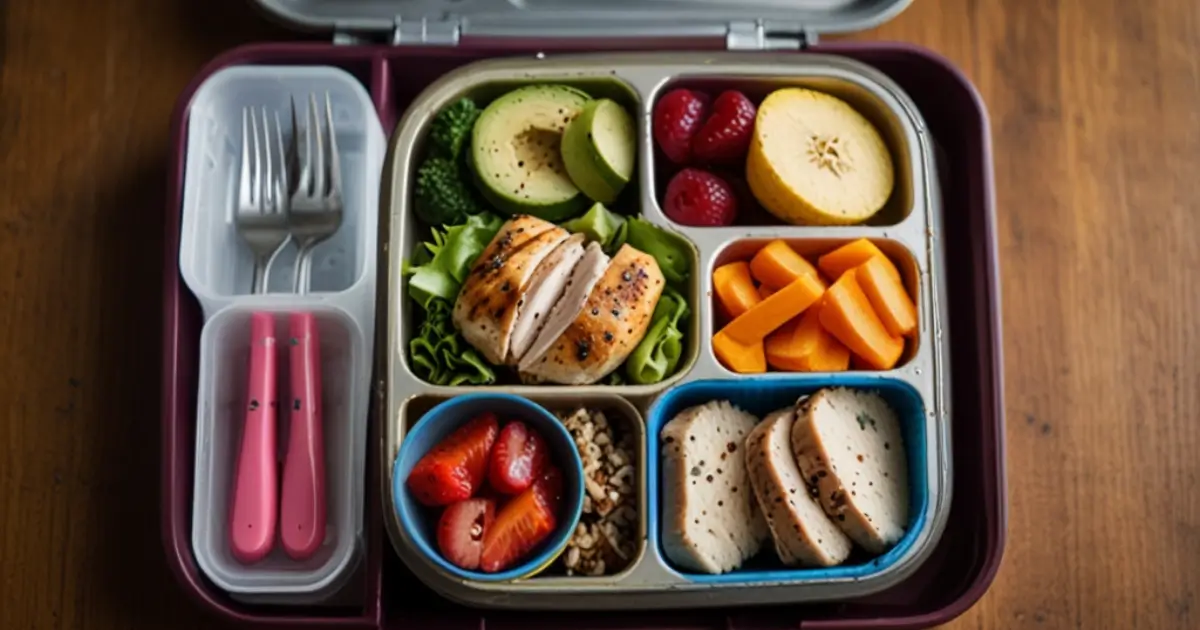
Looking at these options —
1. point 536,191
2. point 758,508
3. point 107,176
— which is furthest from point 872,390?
point 107,176

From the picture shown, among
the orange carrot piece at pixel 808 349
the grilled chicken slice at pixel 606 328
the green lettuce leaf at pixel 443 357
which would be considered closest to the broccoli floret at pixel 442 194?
the green lettuce leaf at pixel 443 357

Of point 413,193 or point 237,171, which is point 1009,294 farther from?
point 237,171

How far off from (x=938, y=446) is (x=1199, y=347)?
55 cm

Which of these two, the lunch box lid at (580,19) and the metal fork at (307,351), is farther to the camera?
the lunch box lid at (580,19)

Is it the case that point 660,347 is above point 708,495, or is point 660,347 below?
above

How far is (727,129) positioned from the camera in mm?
1457

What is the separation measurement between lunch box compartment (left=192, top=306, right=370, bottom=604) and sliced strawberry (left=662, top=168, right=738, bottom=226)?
0.48 metres

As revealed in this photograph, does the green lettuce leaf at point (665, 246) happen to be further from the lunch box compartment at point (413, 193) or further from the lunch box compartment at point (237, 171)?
the lunch box compartment at point (237, 171)

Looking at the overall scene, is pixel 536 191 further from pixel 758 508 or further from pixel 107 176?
pixel 107 176

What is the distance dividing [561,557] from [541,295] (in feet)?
1.12

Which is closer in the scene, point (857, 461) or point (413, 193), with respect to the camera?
point (857, 461)

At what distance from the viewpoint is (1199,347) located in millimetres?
1605

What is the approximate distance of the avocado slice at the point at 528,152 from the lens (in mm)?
1464

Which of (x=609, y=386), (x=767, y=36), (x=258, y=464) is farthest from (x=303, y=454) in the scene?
(x=767, y=36)
